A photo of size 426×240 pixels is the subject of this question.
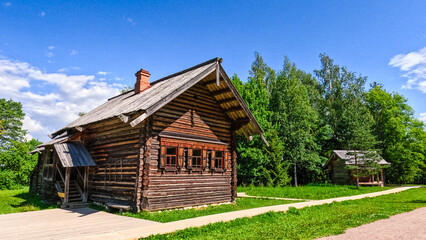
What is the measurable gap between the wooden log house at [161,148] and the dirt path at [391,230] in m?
→ 7.88

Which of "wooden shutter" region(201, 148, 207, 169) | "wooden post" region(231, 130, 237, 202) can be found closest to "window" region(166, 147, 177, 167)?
"wooden shutter" region(201, 148, 207, 169)

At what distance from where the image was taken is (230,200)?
16766 mm

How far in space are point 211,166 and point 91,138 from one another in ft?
24.0

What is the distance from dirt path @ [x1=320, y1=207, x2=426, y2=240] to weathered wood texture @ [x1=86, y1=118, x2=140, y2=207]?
29.1ft

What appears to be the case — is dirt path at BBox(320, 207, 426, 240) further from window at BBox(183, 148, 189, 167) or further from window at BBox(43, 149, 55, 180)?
window at BBox(43, 149, 55, 180)

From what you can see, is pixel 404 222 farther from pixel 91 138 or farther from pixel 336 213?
pixel 91 138

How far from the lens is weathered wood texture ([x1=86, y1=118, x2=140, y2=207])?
522 inches

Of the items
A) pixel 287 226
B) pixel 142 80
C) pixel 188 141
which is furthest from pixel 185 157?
pixel 142 80

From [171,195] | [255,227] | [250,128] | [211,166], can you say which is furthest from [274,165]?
[255,227]

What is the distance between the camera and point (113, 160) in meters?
14.5

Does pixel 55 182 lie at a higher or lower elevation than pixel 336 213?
higher

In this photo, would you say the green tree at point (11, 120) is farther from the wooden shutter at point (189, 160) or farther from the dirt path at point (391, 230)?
the dirt path at point (391, 230)

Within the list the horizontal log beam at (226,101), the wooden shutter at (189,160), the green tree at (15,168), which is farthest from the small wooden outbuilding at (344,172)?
the green tree at (15,168)

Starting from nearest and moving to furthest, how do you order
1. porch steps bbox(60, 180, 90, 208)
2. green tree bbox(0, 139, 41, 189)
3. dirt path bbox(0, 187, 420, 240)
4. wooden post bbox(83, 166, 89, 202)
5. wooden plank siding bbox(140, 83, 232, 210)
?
1. dirt path bbox(0, 187, 420, 240)
2. wooden plank siding bbox(140, 83, 232, 210)
3. porch steps bbox(60, 180, 90, 208)
4. wooden post bbox(83, 166, 89, 202)
5. green tree bbox(0, 139, 41, 189)
